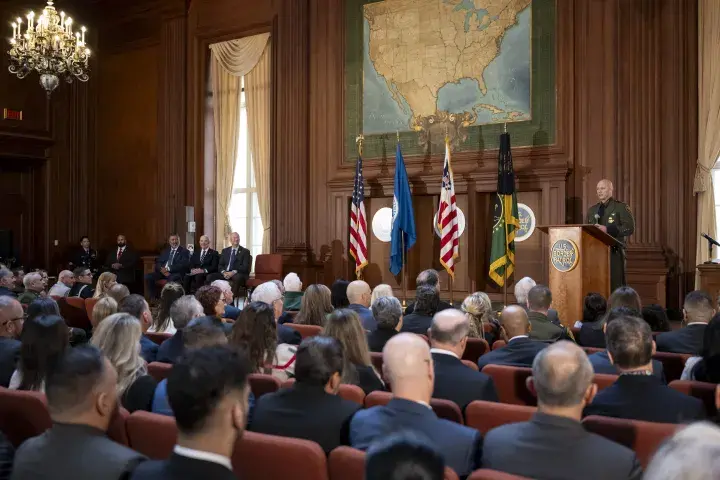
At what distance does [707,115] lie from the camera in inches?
332

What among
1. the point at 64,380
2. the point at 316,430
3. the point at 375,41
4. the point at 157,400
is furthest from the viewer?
the point at 375,41

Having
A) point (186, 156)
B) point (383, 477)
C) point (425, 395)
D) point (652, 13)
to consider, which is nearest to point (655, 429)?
A: point (425, 395)

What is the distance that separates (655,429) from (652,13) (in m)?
7.81

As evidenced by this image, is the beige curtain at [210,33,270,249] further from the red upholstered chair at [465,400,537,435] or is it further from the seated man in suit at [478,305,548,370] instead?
the red upholstered chair at [465,400,537,435]

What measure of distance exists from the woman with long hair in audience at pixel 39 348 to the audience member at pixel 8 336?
1.45 feet

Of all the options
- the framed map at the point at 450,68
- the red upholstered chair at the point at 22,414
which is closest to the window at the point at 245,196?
the framed map at the point at 450,68

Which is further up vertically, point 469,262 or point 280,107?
point 280,107

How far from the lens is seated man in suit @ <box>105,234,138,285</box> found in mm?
12984

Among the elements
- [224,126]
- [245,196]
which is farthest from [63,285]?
[224,126]

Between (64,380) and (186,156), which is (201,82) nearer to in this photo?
(186,156)

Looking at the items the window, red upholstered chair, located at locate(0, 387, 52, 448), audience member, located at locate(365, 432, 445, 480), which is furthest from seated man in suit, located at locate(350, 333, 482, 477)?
the window

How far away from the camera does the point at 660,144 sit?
869cm

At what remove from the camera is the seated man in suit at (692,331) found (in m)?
4.13

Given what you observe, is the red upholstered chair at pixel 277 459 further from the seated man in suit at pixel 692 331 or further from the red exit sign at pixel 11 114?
the red exit sign at pixel 11 114
